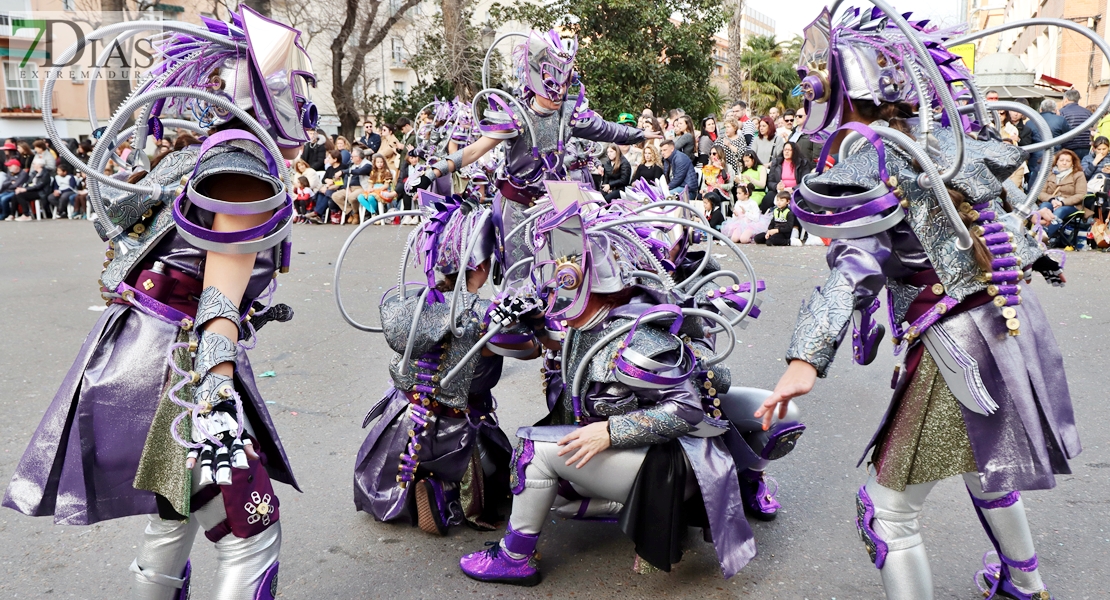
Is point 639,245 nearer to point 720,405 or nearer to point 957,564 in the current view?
point 720,405

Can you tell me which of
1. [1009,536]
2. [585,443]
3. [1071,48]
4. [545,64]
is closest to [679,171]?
[545,64]

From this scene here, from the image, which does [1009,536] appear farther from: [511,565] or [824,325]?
[511,565]

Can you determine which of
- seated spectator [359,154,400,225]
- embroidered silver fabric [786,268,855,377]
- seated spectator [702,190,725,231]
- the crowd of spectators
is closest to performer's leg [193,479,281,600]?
Result: embroidered silver fabric [786,268,855,377]

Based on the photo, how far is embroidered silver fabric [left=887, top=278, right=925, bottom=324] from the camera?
2.39m

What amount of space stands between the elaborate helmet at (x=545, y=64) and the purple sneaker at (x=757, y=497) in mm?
2519

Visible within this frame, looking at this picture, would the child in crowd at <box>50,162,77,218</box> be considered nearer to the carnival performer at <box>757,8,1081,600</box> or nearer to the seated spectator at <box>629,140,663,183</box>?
the seated spectator at <box>629,140,663,183</box>

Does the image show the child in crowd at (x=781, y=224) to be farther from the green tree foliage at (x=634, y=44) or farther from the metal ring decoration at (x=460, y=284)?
the green tree foliage at (x=634, y=44)

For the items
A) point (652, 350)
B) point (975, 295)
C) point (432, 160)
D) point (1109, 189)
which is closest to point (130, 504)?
point (652, 350)

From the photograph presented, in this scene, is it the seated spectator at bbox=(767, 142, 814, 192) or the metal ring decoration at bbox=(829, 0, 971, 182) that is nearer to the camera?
the metal ring decoration at bbox=(829, 0, 971, 182)

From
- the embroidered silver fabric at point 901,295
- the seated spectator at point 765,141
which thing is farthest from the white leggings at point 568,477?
the seated spectator at point 765,141

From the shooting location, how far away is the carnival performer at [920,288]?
2227 mm

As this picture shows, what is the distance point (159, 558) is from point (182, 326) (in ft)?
1.96

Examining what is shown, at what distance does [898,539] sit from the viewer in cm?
234

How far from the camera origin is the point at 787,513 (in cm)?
349
